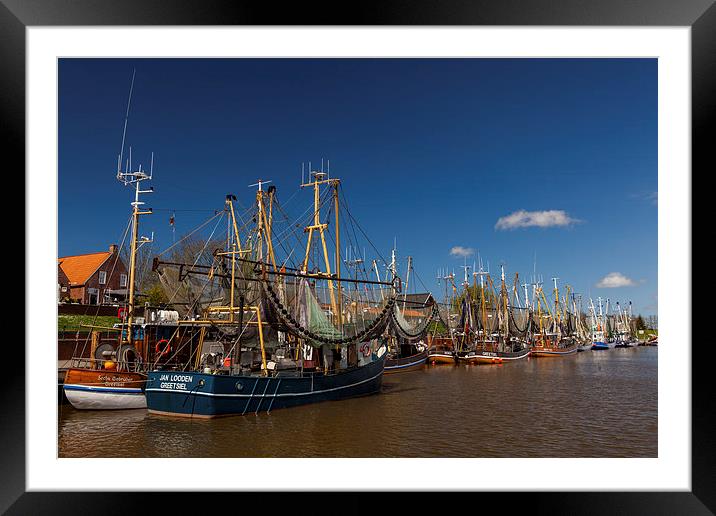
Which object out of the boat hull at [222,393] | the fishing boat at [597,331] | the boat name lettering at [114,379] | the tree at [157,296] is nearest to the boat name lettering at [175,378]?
the boat hull at [222,393]

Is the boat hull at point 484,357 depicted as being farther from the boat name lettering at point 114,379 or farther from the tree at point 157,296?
the boat name lettering at point 114,379

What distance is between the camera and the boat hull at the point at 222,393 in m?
16.4

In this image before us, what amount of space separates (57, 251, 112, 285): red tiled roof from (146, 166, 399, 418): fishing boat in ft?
39.5

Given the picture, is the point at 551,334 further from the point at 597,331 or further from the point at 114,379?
the point at 114,379

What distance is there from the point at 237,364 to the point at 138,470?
1118cm

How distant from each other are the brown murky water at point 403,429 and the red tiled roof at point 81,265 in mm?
17473

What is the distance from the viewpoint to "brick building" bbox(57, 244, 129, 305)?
111 ft

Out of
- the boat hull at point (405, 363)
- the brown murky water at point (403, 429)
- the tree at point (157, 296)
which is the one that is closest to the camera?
the brown murky water at point (403, 429)

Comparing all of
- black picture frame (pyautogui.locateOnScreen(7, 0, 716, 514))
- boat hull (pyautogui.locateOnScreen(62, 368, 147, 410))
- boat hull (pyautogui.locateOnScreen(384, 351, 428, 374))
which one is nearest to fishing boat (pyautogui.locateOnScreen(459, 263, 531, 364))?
boat hull (pyautogui.locateOnScreen(384, 351, 428, 374))

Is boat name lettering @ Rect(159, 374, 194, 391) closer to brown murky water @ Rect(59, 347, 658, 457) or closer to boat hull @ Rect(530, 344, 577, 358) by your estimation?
brown murky water @ Rect(59, 347, 658, 457)
